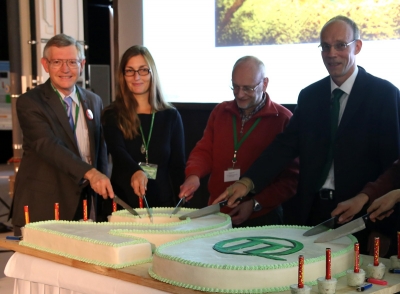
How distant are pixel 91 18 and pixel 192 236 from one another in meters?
9.36

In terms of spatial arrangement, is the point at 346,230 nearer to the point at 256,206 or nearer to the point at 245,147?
the point at 256,206

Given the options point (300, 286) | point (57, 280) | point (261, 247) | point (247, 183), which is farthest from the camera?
point (247, 183)

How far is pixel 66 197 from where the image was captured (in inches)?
128

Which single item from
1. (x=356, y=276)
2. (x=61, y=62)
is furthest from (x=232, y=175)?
(x=356, y=276)

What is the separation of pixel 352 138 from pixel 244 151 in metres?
0.60

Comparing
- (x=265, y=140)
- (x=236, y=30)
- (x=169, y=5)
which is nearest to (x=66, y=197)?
(x=265, y=140)

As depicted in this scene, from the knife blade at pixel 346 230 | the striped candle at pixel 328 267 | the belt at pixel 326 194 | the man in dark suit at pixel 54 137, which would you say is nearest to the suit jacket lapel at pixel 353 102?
the belt at pixel 326 194

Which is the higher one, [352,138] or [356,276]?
[352,138]

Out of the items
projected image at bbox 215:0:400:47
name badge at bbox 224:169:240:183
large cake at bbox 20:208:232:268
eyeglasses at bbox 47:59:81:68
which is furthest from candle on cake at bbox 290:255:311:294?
projected image at bbox 215:0:400:47

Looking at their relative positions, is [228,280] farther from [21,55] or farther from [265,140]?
[21,55]

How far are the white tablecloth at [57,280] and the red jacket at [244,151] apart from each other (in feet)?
2.95

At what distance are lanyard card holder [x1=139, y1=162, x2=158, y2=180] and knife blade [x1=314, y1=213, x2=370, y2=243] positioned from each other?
112cm

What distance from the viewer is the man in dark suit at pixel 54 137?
321 centimetres

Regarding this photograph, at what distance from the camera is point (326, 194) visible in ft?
8.71
